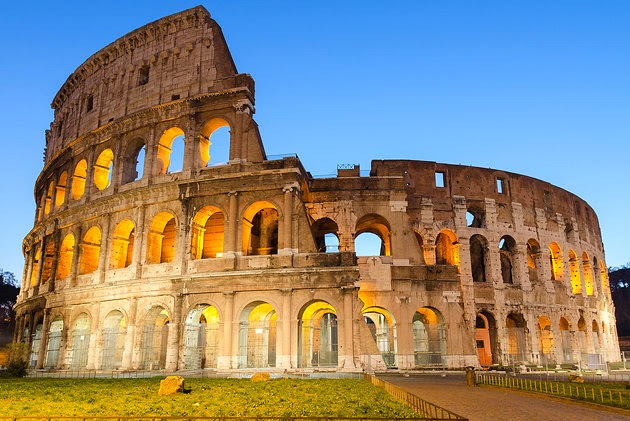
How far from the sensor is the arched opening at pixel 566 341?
27191 mm

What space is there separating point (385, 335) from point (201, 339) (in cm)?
940

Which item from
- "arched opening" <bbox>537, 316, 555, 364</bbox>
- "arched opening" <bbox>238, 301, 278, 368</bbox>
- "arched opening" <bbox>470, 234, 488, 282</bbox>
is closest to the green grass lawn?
"arched opening" <bbox>238, 301, 278, 368</bbox>

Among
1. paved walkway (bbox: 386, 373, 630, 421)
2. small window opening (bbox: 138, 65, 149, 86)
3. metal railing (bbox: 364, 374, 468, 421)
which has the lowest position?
paved walkway (bbox: 386, 373, 630, 421)

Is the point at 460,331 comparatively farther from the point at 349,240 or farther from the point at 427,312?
the point at 349,240

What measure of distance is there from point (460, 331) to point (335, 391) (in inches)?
525

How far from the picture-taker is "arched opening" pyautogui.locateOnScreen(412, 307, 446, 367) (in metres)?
23.8

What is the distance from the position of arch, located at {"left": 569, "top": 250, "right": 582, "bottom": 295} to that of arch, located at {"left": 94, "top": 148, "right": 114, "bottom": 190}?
28.0m

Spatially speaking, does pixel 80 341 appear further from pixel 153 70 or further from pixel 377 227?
pixel 377 227

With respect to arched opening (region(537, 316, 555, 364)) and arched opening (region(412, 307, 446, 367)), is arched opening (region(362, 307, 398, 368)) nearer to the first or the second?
arched opening (region(412, 307, 446, 367))

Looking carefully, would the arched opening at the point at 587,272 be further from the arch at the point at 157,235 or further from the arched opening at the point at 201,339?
the arch at the point at 157,235

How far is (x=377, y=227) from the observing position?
26.9 meters

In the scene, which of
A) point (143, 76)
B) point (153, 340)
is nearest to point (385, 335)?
point (153, 340)

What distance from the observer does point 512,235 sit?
1129 inches

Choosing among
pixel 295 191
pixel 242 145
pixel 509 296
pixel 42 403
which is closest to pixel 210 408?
pixel 42 403
